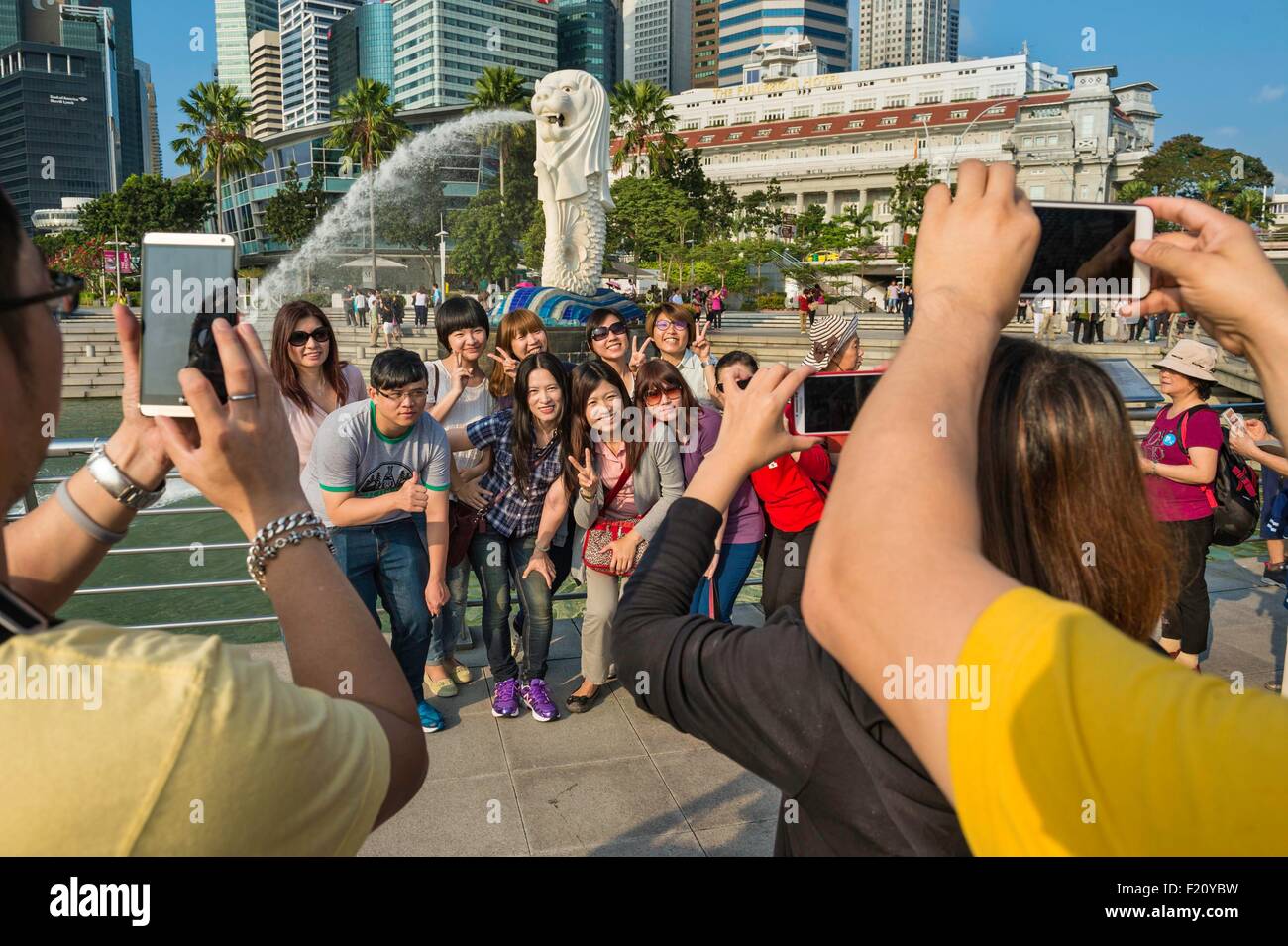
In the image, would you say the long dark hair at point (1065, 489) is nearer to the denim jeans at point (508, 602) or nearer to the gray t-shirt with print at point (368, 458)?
the gray t-shirt with print at point (368, 458)

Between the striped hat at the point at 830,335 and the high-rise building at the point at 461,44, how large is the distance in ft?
397

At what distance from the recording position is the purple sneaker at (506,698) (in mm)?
4793

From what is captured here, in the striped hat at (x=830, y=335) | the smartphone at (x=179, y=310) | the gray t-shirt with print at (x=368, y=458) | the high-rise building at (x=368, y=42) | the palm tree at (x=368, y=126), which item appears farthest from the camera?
the high-rise building at (x=368, y=42)

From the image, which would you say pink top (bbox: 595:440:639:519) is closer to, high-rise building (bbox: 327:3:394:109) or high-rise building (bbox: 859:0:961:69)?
high-rise building (bbox: 327:3:394:109)

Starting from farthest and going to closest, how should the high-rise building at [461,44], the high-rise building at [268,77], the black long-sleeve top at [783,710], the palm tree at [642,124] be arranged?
1. the high-rise building at [268,77]
2. the high-rise building at [461,44]
3. the palm tree at [642,124]
4. the black long-sleeve top at [783,710]

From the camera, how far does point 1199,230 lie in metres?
1.21

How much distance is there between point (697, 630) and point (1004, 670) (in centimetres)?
65

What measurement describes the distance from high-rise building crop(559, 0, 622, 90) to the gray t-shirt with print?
158704 millimetres

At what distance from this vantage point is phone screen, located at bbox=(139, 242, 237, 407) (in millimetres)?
1313

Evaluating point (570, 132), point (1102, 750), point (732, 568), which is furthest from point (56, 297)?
point (570, 132)

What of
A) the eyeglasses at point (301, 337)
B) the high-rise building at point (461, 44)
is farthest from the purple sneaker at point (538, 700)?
the high-rise building at point (461, 44)

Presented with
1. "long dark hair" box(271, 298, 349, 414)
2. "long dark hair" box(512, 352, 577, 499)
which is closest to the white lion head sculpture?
"long dark hair" box(271, 298, 349, 414)

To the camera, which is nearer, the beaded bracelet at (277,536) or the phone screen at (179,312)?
the beaded bracelet at (277,536)

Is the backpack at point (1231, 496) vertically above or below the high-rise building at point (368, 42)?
below
